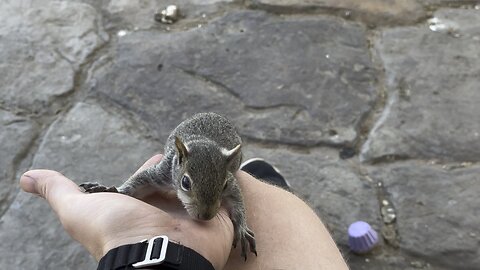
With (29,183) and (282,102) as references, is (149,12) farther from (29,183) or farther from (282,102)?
(29,183)

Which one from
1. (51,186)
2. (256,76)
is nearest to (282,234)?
(51,186)

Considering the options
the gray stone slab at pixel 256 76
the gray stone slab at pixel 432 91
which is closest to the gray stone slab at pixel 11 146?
the gray stone slab at pixel 256 76

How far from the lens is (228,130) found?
1.86 m

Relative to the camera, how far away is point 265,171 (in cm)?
218

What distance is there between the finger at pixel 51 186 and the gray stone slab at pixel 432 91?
1.11m

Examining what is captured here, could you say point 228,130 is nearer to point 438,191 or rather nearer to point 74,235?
point 74,235

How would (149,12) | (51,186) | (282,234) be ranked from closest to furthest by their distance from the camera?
1. (51,186)
2. (282,234)
3. (149,12)

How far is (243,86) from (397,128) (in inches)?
23.8

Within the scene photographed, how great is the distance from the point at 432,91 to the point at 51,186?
152 cm

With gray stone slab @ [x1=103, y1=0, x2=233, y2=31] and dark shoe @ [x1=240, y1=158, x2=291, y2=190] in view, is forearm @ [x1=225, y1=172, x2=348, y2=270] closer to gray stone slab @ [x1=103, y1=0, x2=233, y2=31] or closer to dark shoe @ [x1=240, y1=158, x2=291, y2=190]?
dark shoe @ [x1=240, y1=158, x2=291, y2=190]

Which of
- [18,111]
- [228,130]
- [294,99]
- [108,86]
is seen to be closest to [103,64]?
[108,86]

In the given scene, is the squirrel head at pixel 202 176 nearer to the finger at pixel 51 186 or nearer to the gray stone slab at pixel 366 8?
the finger at pixel 51 186

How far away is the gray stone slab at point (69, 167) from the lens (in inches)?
80.2

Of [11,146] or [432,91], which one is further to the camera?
[432,91]
